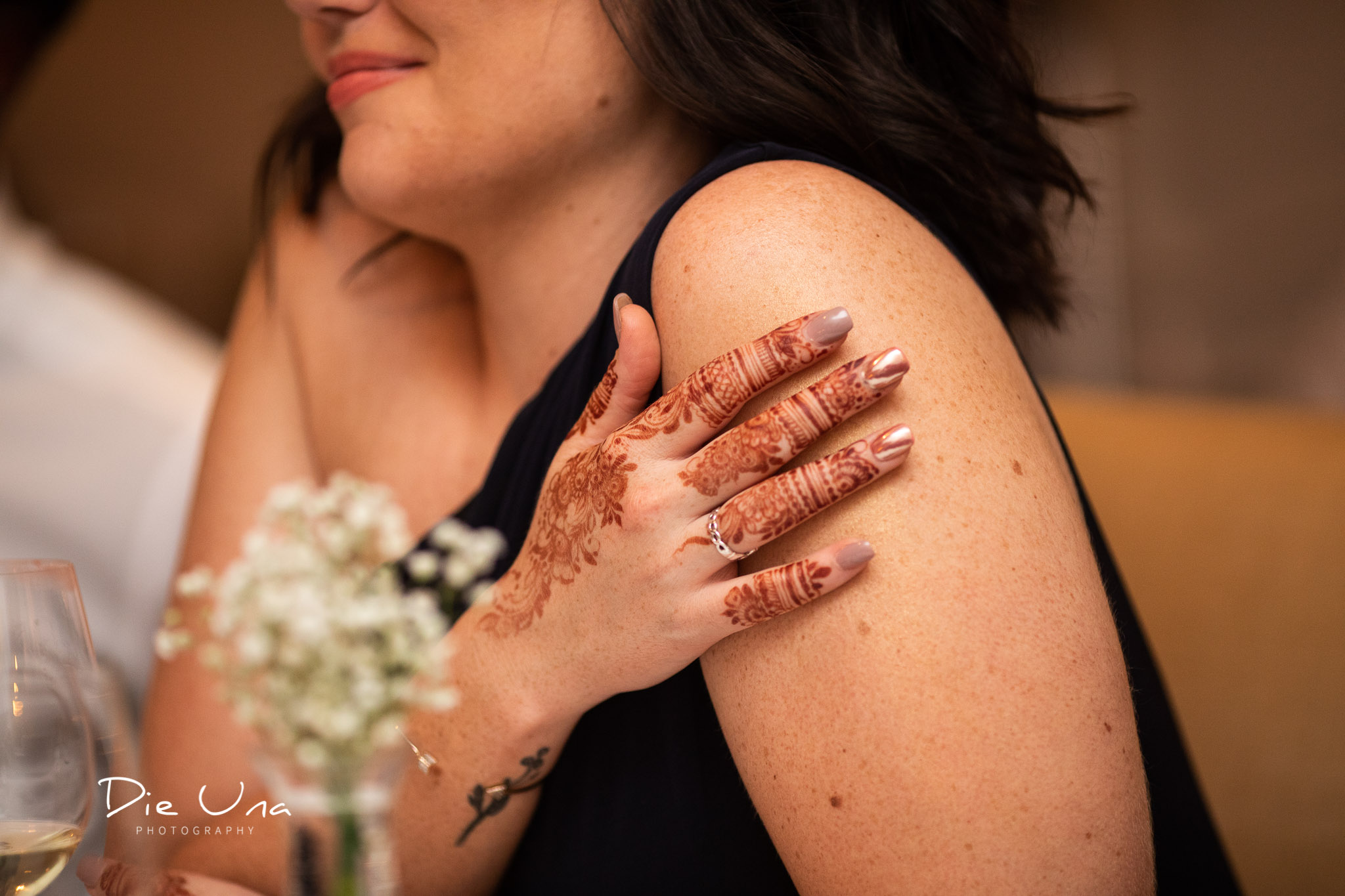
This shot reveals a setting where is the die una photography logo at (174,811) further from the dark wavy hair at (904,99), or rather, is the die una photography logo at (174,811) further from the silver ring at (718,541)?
the dark wavy hair at (904,99)

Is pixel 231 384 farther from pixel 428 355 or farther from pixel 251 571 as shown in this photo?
pixel 251 571

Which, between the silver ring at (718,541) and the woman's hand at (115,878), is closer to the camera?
the woman's hand at (115,878)

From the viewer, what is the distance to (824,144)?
2.91ft

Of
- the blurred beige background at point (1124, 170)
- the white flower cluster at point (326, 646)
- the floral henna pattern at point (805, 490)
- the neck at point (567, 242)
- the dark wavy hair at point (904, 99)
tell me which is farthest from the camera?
the blurred beige background at point (1124, 170)

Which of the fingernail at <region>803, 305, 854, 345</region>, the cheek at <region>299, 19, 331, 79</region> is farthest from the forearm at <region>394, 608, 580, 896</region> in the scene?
the cheek at <region>299, 19, 331, 79</region>

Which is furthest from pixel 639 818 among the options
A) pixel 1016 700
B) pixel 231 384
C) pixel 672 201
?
pixel 231 384

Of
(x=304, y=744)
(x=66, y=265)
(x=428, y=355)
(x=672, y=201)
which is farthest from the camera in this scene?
(x=66, y=265)

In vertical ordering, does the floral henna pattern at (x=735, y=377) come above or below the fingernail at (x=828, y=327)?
below

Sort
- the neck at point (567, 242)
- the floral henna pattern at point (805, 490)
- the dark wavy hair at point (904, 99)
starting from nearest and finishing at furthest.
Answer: the floral henna pattern at point (805, 490), the dark wavy hair at point (904, 99), the neck at point (567, 242)

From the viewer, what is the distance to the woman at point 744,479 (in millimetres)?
607

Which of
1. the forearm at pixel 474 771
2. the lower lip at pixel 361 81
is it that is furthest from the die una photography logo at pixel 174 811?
the lower lip at pixel 361 81

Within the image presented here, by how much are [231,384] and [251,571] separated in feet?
3.49

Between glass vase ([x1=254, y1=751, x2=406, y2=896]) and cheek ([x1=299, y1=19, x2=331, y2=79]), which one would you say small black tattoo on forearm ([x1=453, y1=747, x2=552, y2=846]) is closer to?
glass vase ([x1=254, y1=751, x2=406, y2=896])

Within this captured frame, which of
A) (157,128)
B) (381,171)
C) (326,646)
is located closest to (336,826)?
(326,646)
